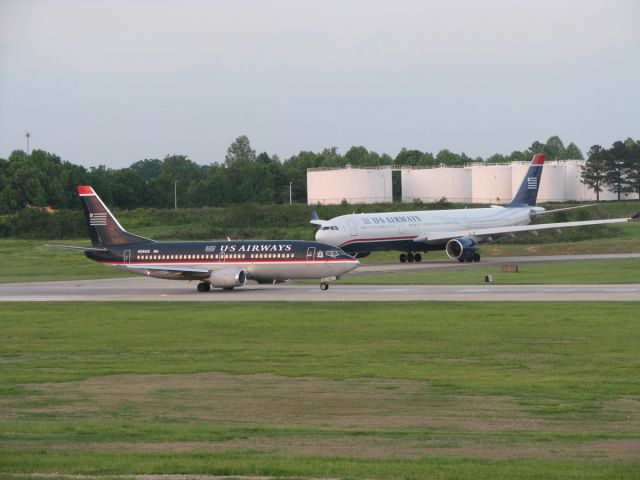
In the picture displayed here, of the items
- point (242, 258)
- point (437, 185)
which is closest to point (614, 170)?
point (437, 185)

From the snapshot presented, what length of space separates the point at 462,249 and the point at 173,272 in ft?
81.8

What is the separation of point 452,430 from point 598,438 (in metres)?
2.48

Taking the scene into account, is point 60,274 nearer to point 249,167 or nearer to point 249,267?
point 249,267

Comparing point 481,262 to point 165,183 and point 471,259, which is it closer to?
point 471,259

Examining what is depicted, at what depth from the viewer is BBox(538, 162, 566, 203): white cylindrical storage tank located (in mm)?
128875

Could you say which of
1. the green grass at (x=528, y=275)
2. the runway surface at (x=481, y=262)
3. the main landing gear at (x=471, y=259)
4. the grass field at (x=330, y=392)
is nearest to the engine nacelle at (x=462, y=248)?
the main landing gear at (x=471, y=259)

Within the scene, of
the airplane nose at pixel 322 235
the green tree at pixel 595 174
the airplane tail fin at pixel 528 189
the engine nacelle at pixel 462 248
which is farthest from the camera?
the green tree at pixel 595 174

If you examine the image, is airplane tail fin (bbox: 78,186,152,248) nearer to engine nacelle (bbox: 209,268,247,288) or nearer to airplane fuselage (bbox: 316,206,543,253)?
engine nacelle (bbox: 209,268,247,288)

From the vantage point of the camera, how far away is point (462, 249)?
→ 7269 cm

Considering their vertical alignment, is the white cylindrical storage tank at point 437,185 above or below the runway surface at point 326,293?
above

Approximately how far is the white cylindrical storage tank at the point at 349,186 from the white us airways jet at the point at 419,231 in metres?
44.5

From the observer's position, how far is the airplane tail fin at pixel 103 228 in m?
58.4

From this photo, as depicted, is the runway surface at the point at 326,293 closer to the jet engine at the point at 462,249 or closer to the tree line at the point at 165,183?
the jet engine at the point at 462,249

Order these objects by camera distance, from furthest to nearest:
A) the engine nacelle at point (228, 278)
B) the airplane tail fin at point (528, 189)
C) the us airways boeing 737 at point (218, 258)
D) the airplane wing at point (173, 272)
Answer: the airplane tail fin at point (528, 189) → the airplane wing at point (173, 272) → the engine nacelle at point (228, 278) → the us airways boeing 737 at point (218, 258)
